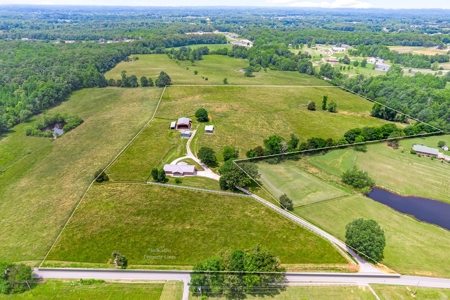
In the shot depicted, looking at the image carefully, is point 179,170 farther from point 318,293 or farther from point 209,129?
point 318,293

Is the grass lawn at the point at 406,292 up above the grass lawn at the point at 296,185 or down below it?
below

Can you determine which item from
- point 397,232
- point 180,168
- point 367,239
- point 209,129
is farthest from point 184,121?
point 397,232

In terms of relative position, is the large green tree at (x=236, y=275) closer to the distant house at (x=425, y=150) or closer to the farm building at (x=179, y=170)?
the farm building at (x=179, y=170)

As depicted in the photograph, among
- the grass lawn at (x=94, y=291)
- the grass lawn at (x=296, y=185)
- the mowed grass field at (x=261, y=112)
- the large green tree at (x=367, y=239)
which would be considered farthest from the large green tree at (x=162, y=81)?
the large green tree at (x=367, y=239)

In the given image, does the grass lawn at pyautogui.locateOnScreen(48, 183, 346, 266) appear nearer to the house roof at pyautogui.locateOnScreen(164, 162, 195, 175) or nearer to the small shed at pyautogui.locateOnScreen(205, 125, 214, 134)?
the house roof at pyautogui.locateOnScreen(164, 162, 195, 175)

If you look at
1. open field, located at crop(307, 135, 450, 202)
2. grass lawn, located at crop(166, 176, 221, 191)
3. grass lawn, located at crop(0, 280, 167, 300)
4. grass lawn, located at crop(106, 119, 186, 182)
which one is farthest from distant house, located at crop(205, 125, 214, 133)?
grass lawn, located at crop(0, 280, 167, 300)
